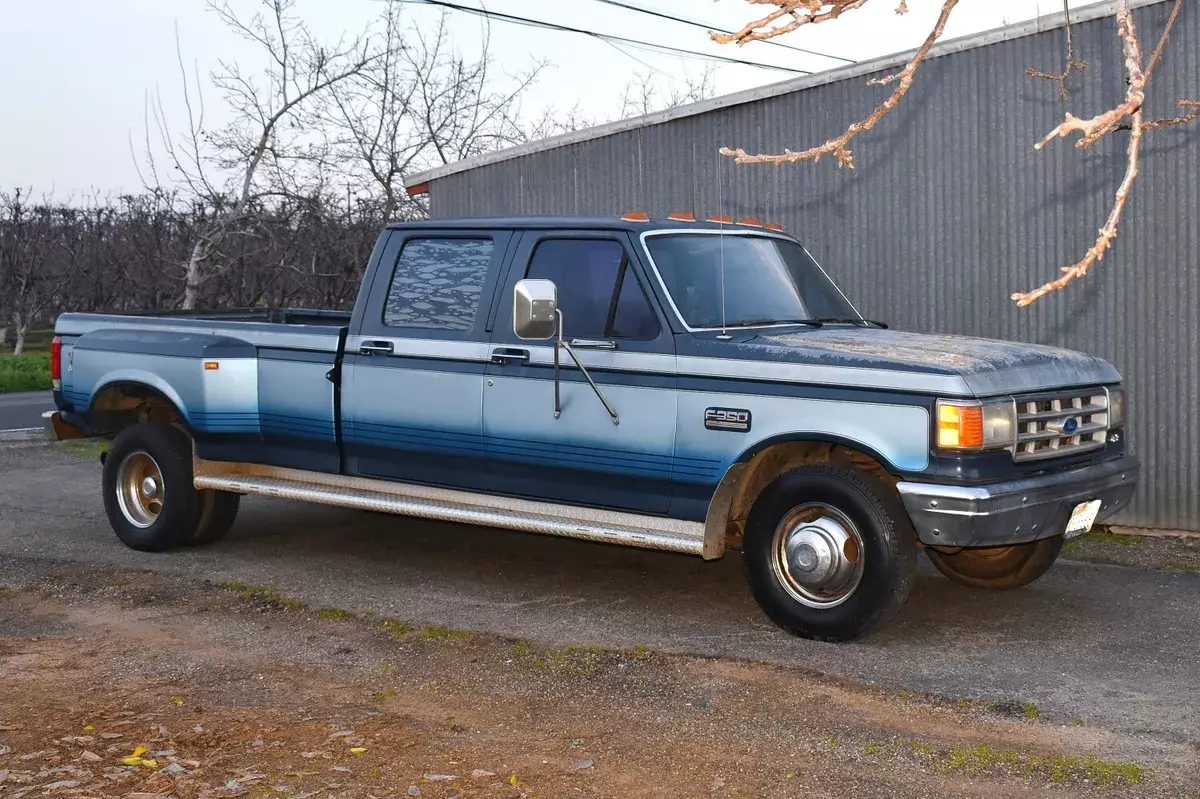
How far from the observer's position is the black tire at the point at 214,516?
8.80 meters

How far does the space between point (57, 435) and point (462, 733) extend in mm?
5271

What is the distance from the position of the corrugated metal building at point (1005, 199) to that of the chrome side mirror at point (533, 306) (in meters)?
4.61

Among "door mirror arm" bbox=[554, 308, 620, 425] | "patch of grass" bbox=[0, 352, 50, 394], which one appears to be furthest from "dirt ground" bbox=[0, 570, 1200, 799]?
"patch of grass" bbox=[0, 352, 50, 394]

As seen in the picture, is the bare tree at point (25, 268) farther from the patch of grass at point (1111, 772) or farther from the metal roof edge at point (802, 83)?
the patch of grass at point (1111, 772)

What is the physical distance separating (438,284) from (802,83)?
4.32 metres

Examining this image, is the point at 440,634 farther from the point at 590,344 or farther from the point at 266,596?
the point at 590,344

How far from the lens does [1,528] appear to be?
32.1 feet

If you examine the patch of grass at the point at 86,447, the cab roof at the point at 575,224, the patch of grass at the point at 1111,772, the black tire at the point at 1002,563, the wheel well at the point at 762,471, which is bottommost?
the patch of grass at the point at 1111,772

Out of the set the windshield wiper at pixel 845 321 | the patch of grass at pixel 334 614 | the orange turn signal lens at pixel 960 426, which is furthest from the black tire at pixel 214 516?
the orange turn signal lens at pixel 960 426

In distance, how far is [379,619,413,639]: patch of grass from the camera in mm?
6652

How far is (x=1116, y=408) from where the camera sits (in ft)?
22.9

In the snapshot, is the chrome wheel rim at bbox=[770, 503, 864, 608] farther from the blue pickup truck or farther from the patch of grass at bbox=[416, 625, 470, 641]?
the patch of grass at bbox=[416, 625, 470, 641]

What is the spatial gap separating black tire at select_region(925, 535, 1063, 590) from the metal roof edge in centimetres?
339

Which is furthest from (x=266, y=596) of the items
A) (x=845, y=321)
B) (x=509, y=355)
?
(x=845, y=321)
